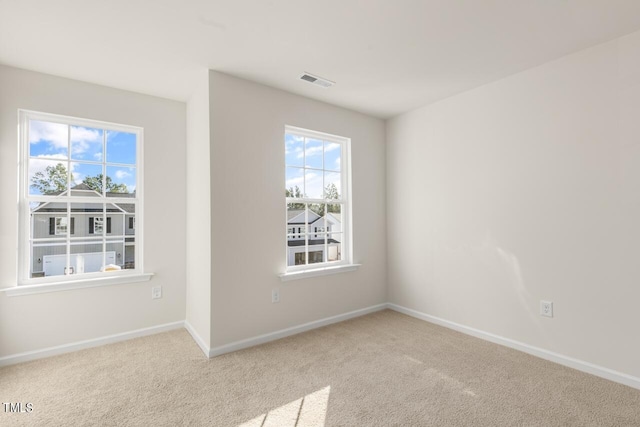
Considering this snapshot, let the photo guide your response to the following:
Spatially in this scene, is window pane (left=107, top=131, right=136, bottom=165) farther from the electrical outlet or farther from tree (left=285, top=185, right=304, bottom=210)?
the electrical outlet

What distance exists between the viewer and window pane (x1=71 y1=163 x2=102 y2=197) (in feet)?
9.68

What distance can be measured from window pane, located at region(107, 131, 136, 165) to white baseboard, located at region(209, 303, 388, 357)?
6.96 feet

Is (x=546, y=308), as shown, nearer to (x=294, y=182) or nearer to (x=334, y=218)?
(x=334, y=218)

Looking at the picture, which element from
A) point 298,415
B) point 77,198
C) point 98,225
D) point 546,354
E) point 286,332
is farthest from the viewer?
point 286,332

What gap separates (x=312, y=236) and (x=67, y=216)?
2.40 m

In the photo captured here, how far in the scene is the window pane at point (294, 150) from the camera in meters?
3.43

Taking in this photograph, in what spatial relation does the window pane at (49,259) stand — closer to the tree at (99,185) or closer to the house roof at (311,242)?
the tree at (99,185)

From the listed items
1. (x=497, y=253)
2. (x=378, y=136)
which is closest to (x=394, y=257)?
(x=497, y=253)

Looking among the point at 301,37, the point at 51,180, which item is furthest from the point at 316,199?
the point at 51,180

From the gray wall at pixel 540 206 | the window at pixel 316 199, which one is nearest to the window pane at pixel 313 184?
the window at pixel 316 199

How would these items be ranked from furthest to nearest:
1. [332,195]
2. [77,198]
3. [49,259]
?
[332,195]
[77,198]
[49,259]

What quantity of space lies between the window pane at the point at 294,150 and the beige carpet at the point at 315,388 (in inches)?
75.2

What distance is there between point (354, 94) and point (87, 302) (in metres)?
3.36

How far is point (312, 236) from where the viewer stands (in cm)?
360
